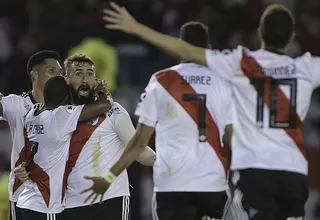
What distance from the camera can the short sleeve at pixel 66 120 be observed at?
31.0 feet

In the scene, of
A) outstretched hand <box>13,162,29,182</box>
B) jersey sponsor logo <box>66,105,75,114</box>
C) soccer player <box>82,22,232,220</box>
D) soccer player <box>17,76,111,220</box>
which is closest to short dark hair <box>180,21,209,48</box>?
soccer player <box>82,22,232,220</box>

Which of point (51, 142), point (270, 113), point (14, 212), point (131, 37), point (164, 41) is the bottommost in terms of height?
point (14, 212)

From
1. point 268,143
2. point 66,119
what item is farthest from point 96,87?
point 268,143

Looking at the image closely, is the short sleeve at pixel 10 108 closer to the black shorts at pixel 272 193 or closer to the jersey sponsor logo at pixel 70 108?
the jersey sponsor logo at pixel 70 108

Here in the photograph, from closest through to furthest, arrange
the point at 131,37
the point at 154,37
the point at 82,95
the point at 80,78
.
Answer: the point at 154,37 < the point at 82,95 < the point at 80,78 < the point at 131,37

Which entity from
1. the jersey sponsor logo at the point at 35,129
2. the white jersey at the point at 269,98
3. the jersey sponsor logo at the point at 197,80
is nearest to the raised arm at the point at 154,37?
the white jersey at the point at 269,98

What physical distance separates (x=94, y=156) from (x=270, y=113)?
2.17 metres

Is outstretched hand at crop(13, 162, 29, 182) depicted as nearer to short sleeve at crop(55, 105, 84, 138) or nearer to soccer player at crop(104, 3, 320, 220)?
short sleeve at crop(55, 105, 84, 138)

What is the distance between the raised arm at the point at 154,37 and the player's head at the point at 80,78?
1771 mm

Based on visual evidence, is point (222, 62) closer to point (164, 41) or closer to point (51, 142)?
point (164, 41)

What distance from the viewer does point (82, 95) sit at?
9727 mm

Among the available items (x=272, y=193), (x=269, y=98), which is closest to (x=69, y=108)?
(x=269, y=98)

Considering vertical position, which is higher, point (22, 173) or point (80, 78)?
point (80, 78)

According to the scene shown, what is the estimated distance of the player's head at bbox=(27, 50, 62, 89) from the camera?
10.4 m
